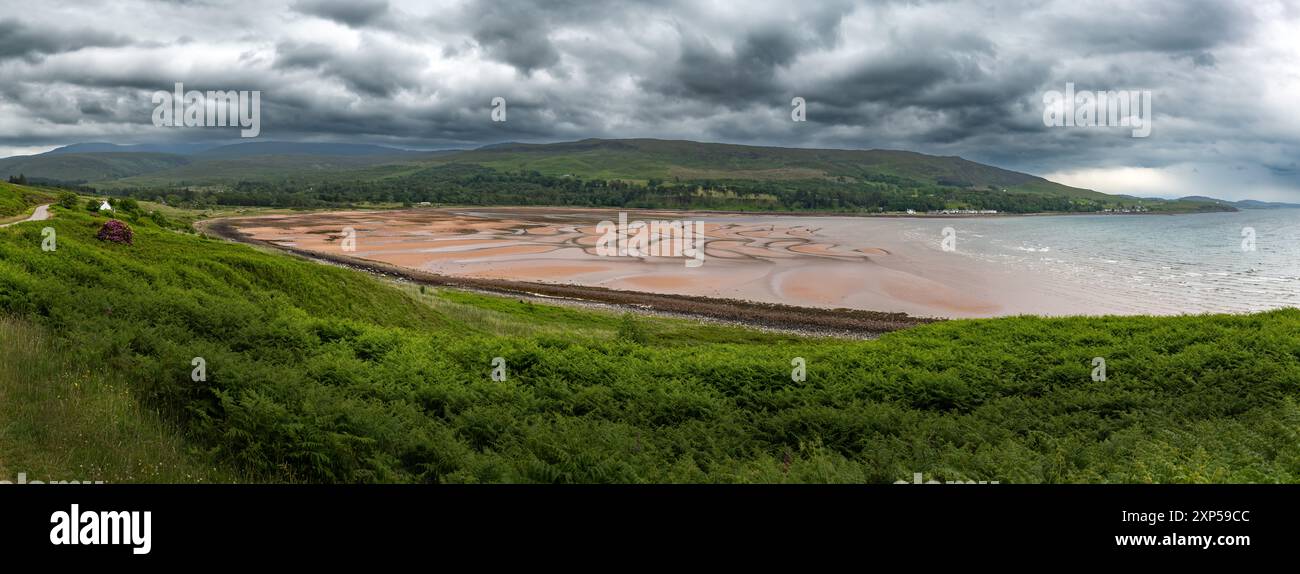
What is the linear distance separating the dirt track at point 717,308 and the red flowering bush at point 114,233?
2879cm

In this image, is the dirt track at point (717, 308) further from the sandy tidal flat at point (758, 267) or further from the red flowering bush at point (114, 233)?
the red flowering bush at point (114, 233)

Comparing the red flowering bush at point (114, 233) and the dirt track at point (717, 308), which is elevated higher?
the red flowering bush at point (114, 233)

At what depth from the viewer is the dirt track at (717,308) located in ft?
132

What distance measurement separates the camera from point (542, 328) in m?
31.8

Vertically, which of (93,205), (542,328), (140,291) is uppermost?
(93,205)

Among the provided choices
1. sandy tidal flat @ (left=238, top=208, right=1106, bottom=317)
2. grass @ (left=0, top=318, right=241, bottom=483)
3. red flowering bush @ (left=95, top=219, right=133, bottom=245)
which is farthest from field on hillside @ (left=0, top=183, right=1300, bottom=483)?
sandy tidal flat @ (left=238, top=208, right=1106, bottom=317)

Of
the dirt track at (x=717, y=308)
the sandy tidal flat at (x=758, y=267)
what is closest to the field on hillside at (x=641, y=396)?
the dirt track at (x=717, y=308)

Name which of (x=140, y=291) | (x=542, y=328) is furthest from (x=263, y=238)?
(x=140, y=291)

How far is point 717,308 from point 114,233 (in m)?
33.3
